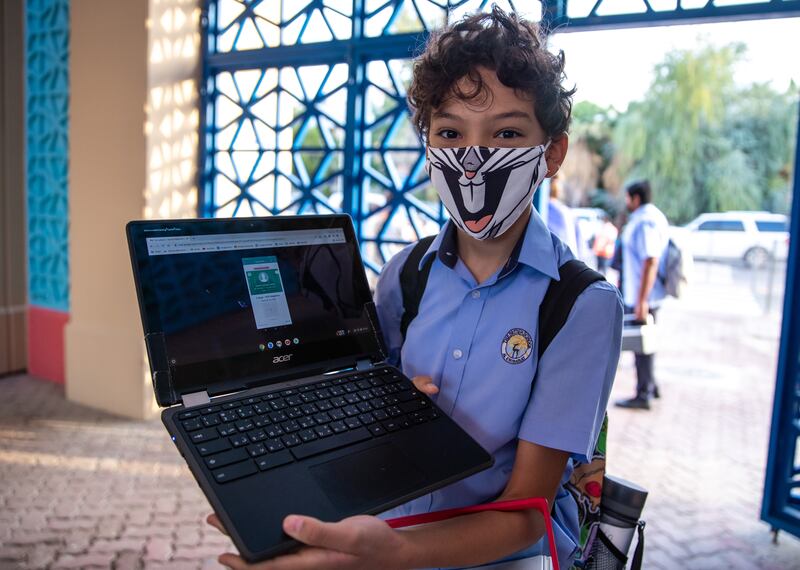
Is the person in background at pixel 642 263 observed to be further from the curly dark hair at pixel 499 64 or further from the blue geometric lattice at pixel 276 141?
the curly dark hair at pixel 499 64

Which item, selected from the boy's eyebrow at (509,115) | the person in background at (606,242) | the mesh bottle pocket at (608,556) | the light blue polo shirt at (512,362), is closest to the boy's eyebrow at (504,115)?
the boy's eyebrow at (509,115)

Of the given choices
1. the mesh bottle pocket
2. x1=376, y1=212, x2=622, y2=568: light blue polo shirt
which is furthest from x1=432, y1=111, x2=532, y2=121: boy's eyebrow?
the mesh bottle pocket

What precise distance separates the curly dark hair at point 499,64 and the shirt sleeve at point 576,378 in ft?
1.25

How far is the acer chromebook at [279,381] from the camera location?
37.5 inches

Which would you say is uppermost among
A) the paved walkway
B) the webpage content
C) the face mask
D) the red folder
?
the face mask

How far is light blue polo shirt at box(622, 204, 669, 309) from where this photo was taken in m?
5.21

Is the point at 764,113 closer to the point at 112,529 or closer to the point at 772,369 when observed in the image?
the point at 772,369

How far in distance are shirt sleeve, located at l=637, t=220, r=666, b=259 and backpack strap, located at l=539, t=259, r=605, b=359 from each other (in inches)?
169

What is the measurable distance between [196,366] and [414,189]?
2820mm

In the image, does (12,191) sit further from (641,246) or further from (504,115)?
(504,115)

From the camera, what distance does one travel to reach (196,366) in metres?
1.14

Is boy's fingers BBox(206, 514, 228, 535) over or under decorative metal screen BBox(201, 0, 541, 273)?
under

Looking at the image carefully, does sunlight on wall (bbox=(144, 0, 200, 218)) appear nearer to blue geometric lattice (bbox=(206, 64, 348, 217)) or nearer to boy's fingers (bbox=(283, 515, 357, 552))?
blue geometric lattice (bbox=(206, 64, 348, 217))

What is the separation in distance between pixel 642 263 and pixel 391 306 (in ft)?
14.0
